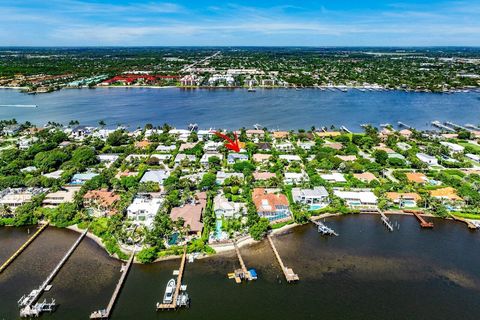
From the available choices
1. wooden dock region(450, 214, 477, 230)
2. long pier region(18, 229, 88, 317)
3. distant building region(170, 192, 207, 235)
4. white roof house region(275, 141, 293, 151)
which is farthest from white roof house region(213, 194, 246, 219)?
wooden dock region(450, 214, 477, 230)

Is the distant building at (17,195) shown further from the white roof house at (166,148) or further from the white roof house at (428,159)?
the white roof house at (428,159)

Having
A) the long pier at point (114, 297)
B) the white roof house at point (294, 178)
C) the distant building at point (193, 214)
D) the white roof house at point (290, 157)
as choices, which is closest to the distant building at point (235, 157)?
the white roof house at point (290, 157)

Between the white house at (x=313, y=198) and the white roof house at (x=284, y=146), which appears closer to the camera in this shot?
the white house at (x=313, y=198)

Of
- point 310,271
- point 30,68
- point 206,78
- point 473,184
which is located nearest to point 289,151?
point 473,184

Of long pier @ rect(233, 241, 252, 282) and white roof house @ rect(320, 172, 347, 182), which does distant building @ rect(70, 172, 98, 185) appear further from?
white roof house @ rect(320, 172, 347, 182)

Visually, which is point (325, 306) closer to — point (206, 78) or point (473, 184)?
point (473, 184)

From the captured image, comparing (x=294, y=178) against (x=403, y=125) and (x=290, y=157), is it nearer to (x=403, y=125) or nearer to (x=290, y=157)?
(x=290, y=157)
